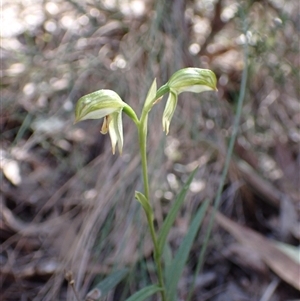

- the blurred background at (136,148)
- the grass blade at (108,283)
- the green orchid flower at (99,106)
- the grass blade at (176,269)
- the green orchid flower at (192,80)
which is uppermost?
the green orchid flower at (192,80)

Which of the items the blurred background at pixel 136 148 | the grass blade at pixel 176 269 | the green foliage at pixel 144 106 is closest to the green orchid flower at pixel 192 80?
the green foliage at pixel 144 106

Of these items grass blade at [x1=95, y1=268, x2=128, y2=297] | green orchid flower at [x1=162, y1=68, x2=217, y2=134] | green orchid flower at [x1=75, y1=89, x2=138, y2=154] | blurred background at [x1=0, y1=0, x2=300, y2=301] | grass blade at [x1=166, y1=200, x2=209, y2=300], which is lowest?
blurred background at [x1=0, y1=0, x2=300, y2=301]

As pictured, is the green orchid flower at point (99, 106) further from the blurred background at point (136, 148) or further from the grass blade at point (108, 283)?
the blurred background at point (136, 148)

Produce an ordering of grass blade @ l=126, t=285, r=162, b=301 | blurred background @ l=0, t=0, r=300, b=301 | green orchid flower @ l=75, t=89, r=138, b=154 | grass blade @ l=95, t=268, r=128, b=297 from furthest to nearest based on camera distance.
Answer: blurred background @ l=0, t=0, r=300, b=301, grass blade @ l=95, t=268, r=128, b=297, grass blade @ l=126, t=285, r=162, b=301, green orchid flower @ l=75, t=89, r=138, b=154

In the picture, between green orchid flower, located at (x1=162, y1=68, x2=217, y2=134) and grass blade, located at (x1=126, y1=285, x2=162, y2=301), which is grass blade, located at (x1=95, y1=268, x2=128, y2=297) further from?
green orchid flower, located at (x1=162, y1=68, x2=217, y2=134)

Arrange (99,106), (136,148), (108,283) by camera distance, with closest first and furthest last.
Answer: (99,106) → (108,283) → (136,148)

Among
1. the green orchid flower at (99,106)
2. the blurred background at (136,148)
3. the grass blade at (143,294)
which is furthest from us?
the blurred background at (136,148)

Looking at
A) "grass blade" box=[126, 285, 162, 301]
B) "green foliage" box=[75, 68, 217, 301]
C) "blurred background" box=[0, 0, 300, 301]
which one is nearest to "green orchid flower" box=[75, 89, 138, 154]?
"green foliage" box=[75, 68, 217, 301]

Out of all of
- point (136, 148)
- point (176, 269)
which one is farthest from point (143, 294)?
point (136, 148)

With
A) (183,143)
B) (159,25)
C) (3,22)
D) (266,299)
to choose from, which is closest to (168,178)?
(183,143)

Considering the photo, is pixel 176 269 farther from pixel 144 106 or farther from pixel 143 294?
pixel 144 106
